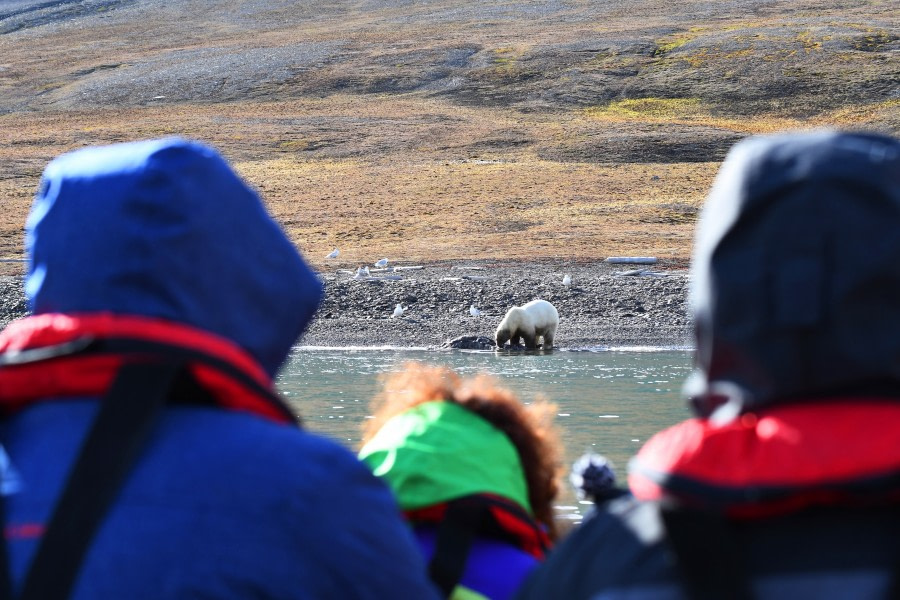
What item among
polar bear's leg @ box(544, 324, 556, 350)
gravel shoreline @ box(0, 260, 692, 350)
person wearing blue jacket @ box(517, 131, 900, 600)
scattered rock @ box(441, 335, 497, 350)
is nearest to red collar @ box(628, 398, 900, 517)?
person wearing blue jacket @ box(517, 131, 900, 600)

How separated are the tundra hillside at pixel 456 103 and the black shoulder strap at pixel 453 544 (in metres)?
19.7

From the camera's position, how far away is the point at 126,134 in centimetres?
5178

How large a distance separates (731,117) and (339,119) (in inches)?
604

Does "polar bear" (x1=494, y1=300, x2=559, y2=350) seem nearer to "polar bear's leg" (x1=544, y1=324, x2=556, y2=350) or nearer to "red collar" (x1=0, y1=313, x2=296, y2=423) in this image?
"polar bear's leg" (x1=544, y1=324, x2=556, y2=350)

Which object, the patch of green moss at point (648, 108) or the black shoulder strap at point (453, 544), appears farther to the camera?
the patch of green moss at point (648, 108)

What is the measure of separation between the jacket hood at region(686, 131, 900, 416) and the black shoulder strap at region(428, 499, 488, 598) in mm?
1087

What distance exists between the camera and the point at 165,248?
6.12 ft

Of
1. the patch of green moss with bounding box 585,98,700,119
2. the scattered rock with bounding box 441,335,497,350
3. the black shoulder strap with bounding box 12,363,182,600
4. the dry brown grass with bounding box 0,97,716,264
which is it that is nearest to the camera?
the black shoulder strap with bounding box 12,363,182,600

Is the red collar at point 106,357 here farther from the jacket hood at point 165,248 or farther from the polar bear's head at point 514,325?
the polar bear's head at point 514,325

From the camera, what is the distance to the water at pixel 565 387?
11586 mm

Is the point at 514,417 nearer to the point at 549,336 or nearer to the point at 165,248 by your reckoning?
the point at 165,248

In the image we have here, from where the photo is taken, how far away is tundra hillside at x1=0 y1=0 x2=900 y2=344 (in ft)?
116

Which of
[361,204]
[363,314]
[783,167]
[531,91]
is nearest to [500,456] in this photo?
[783,167]

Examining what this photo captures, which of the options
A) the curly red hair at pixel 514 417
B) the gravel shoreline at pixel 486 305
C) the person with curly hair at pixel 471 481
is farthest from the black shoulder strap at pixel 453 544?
the gravel shoreline at pixel 486 305
